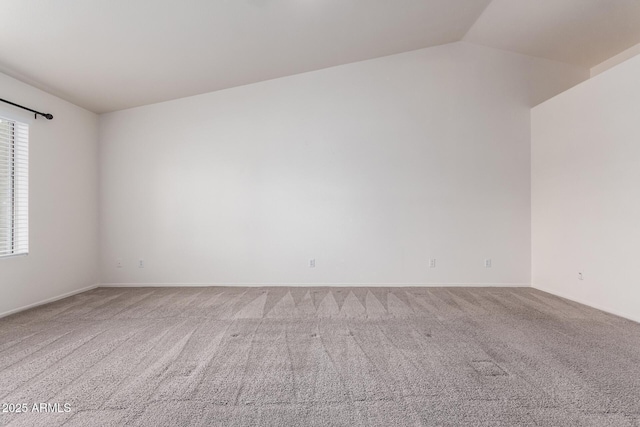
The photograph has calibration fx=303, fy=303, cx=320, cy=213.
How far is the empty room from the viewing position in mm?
1925

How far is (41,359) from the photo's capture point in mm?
2260

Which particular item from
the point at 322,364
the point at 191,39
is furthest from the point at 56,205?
the point at 322,364

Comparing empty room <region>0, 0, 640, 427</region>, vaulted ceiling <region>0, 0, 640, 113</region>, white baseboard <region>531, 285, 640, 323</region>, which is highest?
vaulted ceiling <region>0, 0, 640, 113</region>

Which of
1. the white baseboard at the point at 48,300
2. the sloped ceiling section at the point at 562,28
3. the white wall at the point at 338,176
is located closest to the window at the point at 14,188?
the white baseboard at the point at 48,300

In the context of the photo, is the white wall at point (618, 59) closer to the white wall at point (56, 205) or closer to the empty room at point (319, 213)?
the empty room at point (319, 213)

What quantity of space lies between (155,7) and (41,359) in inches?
118

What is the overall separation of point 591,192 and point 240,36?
4.48 m

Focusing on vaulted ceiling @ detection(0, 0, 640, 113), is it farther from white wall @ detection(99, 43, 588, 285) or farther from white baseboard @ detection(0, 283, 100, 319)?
white baseboard @ detection(0, 283, 100, 319)

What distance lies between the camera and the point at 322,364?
217 centimetres

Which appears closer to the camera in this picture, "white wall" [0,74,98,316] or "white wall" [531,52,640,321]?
"white wall" [531,52,640,321]

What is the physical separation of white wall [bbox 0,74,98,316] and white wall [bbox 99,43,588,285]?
0.81 feet

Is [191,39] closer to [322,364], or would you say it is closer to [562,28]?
[322,364]

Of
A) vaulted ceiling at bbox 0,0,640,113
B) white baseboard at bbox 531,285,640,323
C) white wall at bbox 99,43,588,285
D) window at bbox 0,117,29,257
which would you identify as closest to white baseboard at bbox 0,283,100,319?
white wall at bbox 99,43,588,285

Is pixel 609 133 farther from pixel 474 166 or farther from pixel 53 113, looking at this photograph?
pixel 53 113
